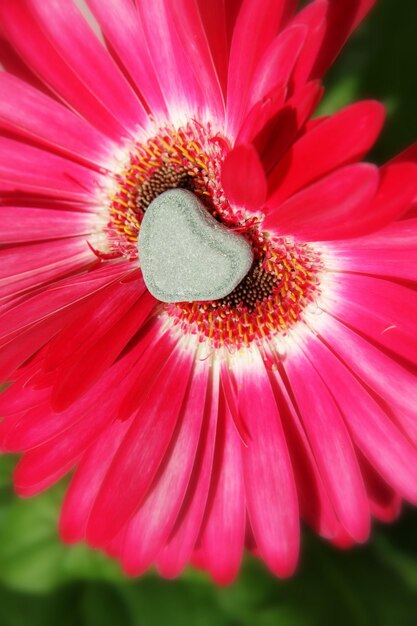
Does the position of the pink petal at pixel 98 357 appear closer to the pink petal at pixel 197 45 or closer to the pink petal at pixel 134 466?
the pink petal at pixel 134 466

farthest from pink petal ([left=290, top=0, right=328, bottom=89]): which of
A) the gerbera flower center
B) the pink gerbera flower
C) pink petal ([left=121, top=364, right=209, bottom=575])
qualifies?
pink petal ([left=121, top=364, right=209, bottom=575])

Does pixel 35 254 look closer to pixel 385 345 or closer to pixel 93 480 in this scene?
pixel 93 480

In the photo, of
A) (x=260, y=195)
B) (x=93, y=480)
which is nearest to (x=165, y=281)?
(x=260, y=195)

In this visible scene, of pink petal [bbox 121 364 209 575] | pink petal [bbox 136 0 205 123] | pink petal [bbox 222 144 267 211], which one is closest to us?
pink petal [bbox 222 144 267 211]

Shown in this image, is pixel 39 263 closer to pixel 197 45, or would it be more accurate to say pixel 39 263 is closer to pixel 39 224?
pixel 39 224

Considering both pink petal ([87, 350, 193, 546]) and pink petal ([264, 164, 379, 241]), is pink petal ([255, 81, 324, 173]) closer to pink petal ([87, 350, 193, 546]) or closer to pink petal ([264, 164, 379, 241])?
pink petal ([264, 164, 379, 241])

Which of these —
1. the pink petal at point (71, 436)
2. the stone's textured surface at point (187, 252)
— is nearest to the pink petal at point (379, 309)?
the stone's textured surface at point (187, 252)
